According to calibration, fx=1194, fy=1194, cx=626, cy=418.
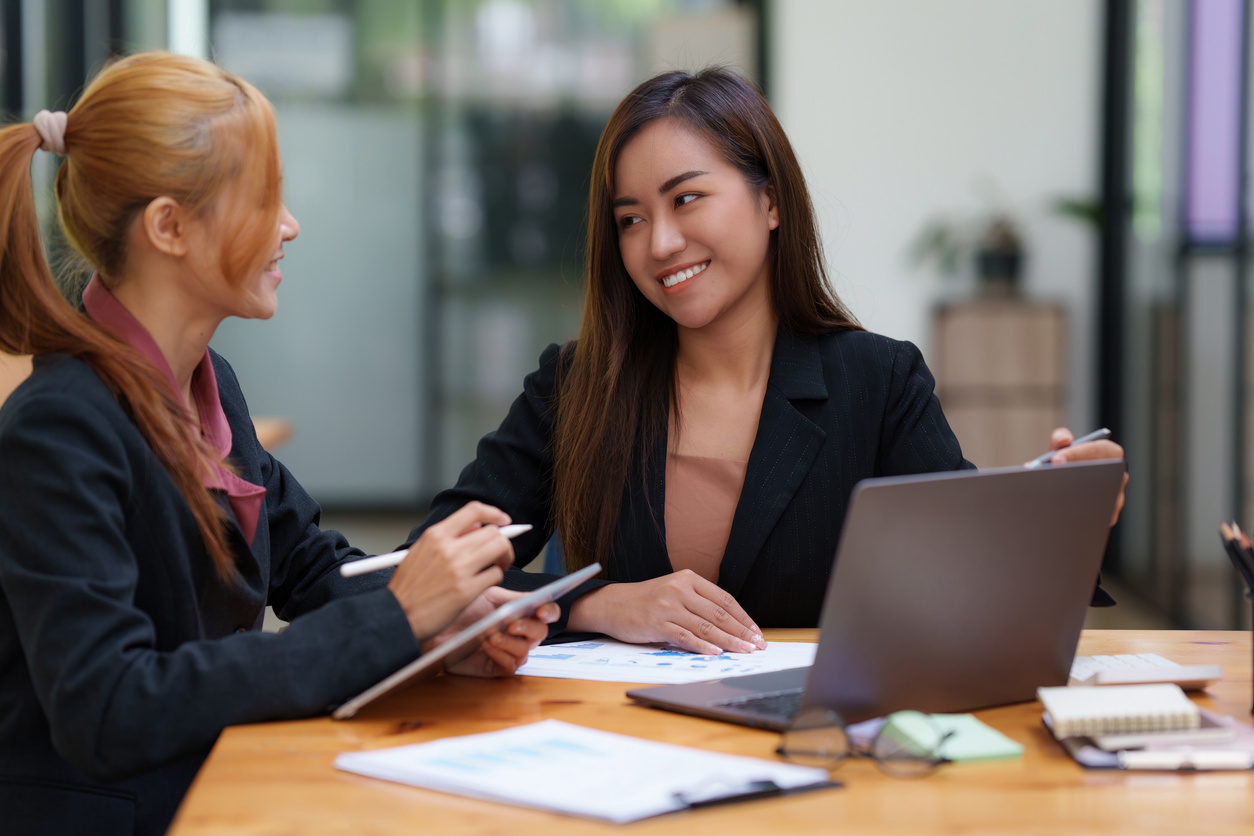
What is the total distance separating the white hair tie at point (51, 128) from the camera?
40.8 inches

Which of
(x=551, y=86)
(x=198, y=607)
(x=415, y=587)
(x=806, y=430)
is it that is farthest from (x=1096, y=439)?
(x=551, y=86)

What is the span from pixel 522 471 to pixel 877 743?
83 centimetres

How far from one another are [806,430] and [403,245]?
3977 millimetres

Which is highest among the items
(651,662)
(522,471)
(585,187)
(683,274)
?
(585,187)

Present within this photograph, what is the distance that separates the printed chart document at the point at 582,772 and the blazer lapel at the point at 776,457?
0.63m

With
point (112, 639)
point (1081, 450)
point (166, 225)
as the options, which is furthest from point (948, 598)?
point (166, 225)

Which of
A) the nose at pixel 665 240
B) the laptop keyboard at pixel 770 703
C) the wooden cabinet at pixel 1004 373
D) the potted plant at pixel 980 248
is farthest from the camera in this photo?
the potted plant at pixel 980 248

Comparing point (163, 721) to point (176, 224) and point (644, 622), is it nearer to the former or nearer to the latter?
point (176, 224)

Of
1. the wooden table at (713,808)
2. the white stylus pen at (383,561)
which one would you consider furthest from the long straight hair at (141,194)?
the wooden table at (713,808)

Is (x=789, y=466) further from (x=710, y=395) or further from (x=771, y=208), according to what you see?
(x=771, y=208)

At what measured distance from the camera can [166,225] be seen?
106 cm

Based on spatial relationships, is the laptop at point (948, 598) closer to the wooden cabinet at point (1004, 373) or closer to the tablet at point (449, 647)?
the tablet at point (449, 647)

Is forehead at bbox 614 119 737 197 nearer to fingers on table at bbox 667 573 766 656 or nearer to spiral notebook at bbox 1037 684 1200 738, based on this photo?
fingers on table at bbox 667 573 766 656

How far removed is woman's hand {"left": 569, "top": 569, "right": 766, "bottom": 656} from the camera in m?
1.26
